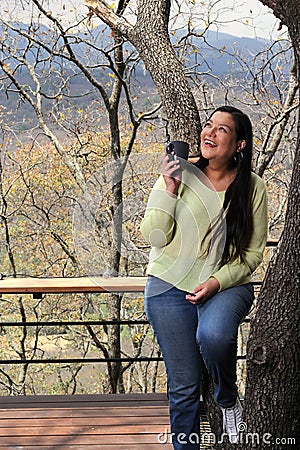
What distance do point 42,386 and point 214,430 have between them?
20.8ft

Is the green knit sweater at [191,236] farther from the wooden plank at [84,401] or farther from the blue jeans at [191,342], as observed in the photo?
the wooden plank at [84,401]

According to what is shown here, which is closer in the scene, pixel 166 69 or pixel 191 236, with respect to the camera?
pixel 191 236

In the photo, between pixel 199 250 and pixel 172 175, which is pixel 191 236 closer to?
pixel 199 250

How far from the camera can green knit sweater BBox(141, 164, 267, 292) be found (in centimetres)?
223

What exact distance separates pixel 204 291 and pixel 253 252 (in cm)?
22

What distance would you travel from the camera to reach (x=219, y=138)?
2256mm

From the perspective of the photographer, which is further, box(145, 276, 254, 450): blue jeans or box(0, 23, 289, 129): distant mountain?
box(0, 23, 289, 129): distant mountain

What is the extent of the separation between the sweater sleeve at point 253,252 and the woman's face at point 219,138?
15 cm

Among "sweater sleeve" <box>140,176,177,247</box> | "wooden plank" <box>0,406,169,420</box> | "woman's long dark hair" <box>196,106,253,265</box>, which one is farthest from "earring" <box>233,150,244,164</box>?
"wooden plank" <box>0,406,169,420</box>

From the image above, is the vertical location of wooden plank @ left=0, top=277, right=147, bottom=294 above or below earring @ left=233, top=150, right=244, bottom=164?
below

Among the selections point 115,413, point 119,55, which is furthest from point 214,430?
point 119,55

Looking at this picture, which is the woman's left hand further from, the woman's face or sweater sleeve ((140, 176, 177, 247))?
the woman's face

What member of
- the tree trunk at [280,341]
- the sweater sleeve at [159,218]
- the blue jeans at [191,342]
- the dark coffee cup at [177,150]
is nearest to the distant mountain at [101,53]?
the dark coffee cup at [177,150]

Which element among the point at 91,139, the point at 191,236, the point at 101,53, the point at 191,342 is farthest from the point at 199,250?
the point at 91,139
